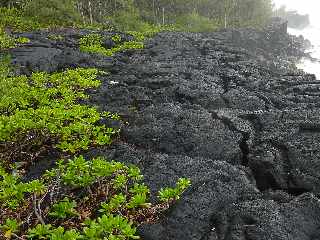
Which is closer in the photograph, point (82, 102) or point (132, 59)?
point (82, 102)

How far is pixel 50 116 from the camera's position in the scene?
11430 millimetres

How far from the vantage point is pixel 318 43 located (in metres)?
60.5

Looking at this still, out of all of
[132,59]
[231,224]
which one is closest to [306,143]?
[231,224]

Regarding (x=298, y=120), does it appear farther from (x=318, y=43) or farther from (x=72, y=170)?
(x=318, y=43)

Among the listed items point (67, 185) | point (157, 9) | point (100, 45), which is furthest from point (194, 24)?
point (67, 185)

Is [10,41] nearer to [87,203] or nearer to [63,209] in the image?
[87,203]

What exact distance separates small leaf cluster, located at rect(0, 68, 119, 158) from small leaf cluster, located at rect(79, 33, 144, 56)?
816 centimetres

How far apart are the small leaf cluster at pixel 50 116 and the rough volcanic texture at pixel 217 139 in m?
0.66

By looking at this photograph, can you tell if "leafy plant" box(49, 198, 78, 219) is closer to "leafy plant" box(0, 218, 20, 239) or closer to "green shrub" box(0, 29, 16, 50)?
"leafy plant" box(0, 218, 20, 239)

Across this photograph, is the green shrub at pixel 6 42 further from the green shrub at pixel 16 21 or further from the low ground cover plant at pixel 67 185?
the low ground cover plant at pixel 67 185

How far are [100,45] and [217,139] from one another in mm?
16654

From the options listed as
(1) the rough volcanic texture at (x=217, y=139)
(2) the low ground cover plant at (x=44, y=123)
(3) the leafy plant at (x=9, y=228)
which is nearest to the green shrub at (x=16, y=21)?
(1) the rough volcanic texture at (x=217, y=139)

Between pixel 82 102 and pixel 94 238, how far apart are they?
8.29 meters

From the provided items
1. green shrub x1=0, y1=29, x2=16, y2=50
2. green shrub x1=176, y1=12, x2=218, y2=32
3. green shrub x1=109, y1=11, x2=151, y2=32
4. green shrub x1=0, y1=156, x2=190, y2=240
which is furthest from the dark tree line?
green shrub x1=0, y1=156, x2=190, y2=240
